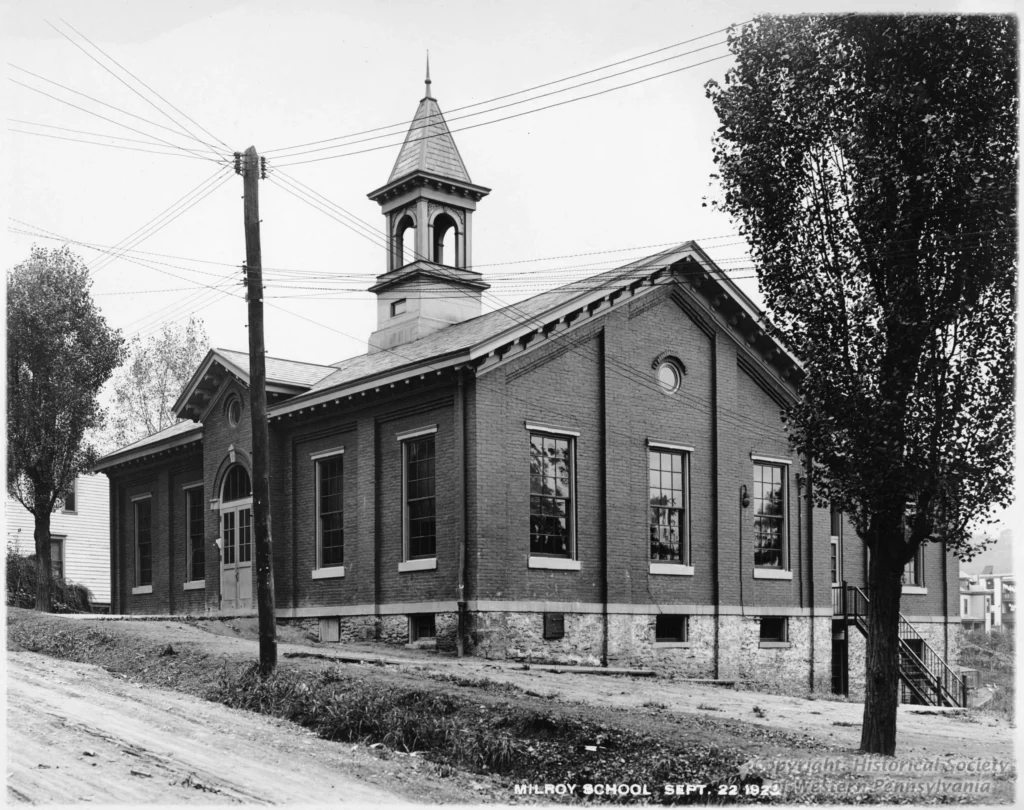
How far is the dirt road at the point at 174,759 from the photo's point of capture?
11.9 meters

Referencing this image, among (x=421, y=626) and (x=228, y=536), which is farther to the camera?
(x=228, y=536)

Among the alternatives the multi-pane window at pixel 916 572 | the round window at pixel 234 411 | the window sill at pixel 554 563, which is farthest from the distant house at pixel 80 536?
the multi-pane window at pixel 916 572

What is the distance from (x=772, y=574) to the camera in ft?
93.4

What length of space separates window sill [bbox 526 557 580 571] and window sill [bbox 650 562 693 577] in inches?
88.9

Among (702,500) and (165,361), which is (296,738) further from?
(165,361)

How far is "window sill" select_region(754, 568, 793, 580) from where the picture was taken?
28156mm

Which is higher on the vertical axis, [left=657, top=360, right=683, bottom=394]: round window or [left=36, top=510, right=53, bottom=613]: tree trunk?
[left=657, top=360, right=683, bottom=394]: round window

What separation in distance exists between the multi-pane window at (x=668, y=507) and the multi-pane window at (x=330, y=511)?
7.03m

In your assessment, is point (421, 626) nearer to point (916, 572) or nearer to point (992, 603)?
point (916, 572)

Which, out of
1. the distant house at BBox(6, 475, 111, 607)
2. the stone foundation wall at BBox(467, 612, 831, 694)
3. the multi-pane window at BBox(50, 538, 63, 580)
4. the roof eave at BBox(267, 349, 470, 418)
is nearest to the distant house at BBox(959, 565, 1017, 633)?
the distant house at BBox(6, 475, 111, 607)

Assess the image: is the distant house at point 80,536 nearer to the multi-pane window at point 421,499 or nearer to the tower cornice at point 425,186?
the tower cornice at point 425,186

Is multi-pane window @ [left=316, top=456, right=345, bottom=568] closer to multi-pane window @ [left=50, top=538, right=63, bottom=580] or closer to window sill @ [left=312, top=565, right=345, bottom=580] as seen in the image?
window sill @ [left=312, top=565, right=345, bottom=580]

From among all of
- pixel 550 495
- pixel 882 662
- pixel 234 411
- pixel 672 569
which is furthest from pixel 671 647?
pixel 234 411

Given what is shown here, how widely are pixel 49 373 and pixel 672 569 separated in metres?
18.7
